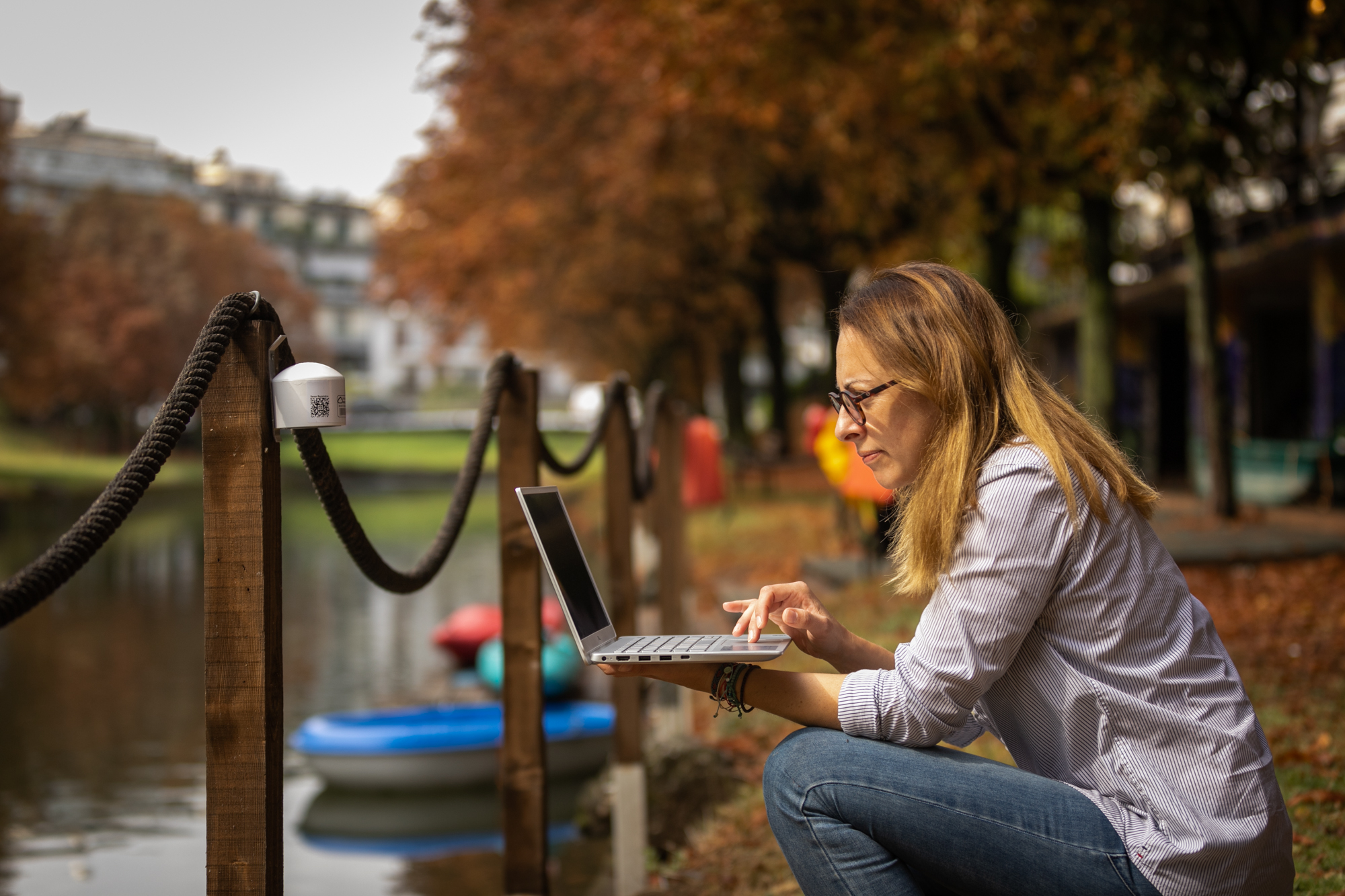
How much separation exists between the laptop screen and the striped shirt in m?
0.63

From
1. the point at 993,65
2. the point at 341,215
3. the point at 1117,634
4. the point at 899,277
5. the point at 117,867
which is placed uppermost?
the point at 341,215

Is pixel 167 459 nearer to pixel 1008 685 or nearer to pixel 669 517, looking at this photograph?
pixel 1008 685

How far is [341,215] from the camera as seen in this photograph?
85.8m

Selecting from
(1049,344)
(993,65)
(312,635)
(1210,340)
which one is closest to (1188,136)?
(993,65)

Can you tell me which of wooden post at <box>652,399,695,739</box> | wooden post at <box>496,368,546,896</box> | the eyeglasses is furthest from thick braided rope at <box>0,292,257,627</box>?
wooden post at <box>652,399,695,739</box>

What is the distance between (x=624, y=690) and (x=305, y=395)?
315cm

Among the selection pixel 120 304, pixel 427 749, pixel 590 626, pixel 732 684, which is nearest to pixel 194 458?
pixel 120 304

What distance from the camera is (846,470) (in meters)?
9.97

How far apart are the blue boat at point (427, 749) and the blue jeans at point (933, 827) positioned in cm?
591

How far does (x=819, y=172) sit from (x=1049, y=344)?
11399 mm

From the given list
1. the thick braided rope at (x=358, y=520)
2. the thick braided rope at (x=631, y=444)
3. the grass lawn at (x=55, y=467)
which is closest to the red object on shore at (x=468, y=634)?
the thick braided rope at (x=631, y=444)

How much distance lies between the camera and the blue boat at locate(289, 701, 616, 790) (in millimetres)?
8070

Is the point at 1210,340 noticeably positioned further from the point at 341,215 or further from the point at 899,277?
the point at 341,215

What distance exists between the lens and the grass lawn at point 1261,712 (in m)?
4.10
